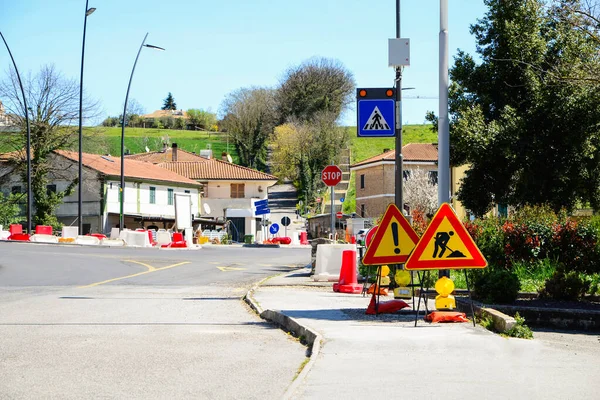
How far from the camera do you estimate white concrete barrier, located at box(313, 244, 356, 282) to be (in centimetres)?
2119

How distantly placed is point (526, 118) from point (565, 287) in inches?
642

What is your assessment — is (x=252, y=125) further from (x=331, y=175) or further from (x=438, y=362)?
(x=438, y=362)

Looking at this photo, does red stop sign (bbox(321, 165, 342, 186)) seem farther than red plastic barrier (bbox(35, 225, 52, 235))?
No

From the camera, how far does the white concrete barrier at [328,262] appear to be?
834 inches

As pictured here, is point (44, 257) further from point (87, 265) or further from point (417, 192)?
point (417, 192)

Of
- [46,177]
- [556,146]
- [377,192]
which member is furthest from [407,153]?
[556,146]

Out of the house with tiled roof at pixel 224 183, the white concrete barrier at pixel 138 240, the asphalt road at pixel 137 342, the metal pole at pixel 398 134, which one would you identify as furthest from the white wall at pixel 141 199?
the metal pole at pixel 398 134

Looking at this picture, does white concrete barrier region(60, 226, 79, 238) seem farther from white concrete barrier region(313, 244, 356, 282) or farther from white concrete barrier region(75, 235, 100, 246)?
white concrete barrier region(313, 244, 356, 282)

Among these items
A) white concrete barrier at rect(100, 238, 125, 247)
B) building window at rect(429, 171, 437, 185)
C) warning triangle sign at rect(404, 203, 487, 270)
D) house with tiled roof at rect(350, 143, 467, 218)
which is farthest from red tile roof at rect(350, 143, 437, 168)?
warning triangle sign at rect(404, 203, 487, 270)

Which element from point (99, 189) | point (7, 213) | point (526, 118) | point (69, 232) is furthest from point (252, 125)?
point (526, 118)

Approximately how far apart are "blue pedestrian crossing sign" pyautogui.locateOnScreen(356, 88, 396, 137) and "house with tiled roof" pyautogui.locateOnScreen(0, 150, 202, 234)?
1998 inches

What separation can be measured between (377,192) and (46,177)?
34.6 m

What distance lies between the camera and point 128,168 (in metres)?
73.4

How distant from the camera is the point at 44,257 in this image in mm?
30484
